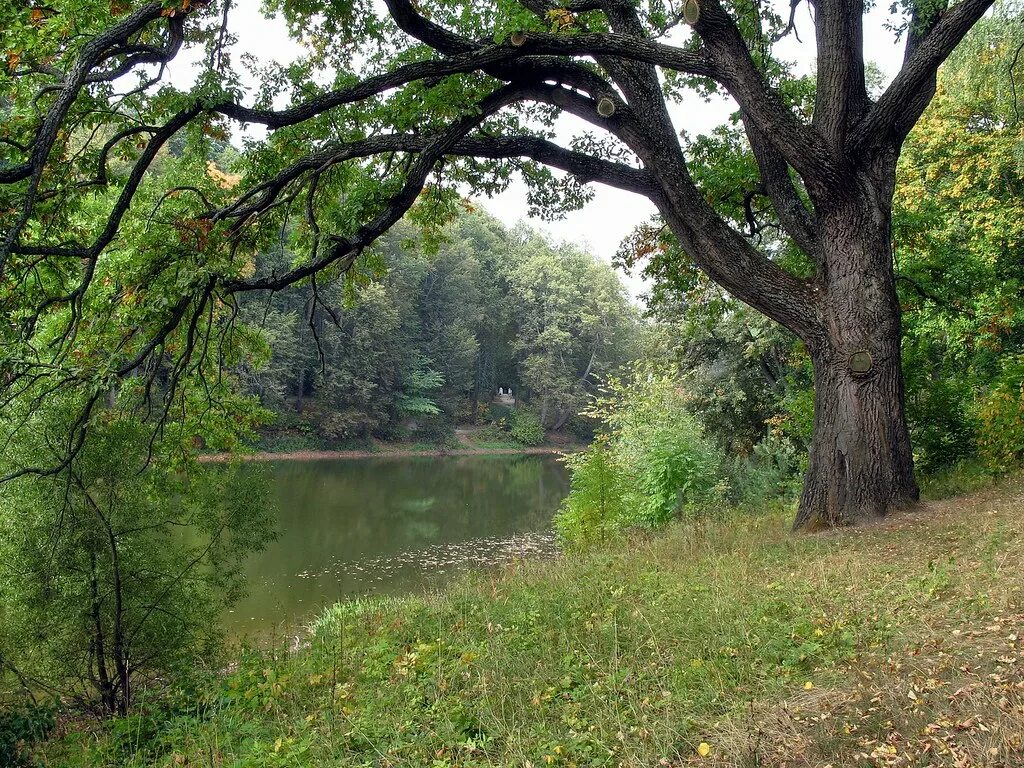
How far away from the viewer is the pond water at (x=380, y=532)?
13180 millimetres

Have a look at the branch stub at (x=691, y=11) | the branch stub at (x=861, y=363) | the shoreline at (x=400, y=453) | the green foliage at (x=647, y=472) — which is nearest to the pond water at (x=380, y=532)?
the shoreline at (x=400, y=453)

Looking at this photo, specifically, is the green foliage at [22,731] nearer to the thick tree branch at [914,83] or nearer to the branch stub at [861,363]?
the branch stub at [861,363]

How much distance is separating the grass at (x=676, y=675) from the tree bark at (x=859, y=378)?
69 cm

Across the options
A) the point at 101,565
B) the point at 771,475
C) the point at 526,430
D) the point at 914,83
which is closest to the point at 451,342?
the point at 526,430

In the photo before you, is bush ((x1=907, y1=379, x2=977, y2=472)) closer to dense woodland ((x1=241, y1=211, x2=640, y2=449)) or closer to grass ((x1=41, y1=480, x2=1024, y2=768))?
grass ((x1=41, y1=480, x2=1024, y2=768))

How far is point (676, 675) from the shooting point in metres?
3.91

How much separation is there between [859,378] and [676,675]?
5.06 metres

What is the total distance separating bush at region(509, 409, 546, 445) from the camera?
5281cm

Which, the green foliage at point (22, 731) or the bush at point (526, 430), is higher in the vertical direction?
the bush at point (526, 430)

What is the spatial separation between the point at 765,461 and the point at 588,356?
140ft

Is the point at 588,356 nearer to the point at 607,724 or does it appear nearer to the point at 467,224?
the point at 467,224

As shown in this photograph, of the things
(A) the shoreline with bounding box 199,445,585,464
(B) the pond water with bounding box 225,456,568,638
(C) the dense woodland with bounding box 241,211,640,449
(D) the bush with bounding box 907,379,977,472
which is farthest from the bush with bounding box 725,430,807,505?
(C) the dense woodland with bounding box 241,211,640,449

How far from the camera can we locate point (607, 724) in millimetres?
3529

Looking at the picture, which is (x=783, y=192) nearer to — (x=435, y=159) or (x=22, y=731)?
(x=435, y=159)
